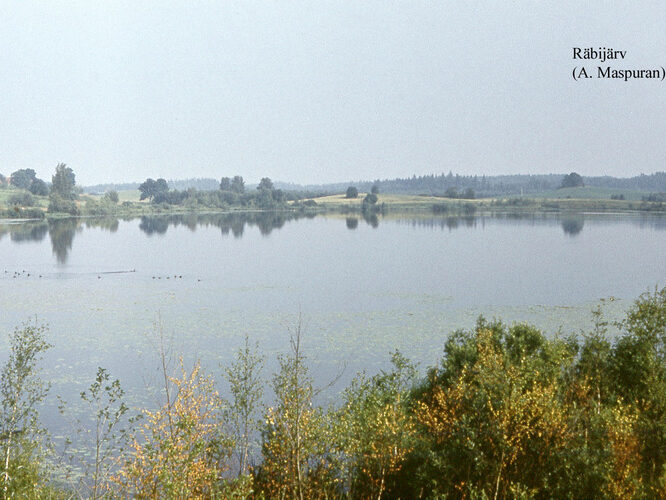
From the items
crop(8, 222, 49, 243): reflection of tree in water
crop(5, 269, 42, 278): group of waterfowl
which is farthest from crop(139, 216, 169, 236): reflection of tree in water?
crop(5, 269, 42, 278): group of waterfowl

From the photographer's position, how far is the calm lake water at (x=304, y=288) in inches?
1494

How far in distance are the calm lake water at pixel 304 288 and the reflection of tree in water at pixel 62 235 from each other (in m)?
0.37

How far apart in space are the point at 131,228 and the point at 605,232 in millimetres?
99728

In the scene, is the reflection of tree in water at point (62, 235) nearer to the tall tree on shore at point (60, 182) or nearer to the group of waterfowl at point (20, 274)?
the group of waterfowl at point (20, 274)

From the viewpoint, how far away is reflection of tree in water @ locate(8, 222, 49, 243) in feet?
367

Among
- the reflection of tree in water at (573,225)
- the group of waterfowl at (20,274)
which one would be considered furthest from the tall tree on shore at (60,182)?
the reflection of tree in water at (573,225)

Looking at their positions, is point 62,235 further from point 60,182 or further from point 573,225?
point 573,225

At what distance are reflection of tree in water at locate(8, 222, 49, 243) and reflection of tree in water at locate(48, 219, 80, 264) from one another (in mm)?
1489

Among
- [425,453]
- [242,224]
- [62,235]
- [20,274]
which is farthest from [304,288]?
[242,224]

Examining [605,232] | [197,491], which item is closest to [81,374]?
[197,491]

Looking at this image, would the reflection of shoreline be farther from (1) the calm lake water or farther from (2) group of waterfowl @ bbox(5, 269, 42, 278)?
(2) group of waterfowl @ bbox(5, 269, 42, 278)

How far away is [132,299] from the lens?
56438 mm

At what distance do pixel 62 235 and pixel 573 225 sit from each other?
341ft

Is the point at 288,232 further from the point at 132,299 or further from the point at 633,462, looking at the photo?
the point at 633,462
